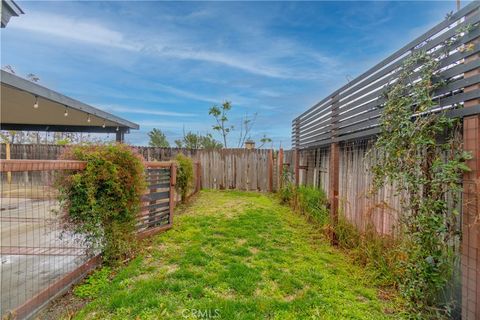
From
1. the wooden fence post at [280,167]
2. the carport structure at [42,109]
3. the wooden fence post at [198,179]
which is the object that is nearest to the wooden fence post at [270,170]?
the wooden fence post at [280,167]

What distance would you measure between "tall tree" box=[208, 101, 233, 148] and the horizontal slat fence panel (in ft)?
32.1

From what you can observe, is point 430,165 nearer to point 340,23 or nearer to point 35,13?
point 340,23

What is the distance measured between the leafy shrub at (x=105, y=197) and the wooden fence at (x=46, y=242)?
0.39ft

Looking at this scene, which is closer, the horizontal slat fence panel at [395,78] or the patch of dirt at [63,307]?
the horizontal slat fence panel at [395,78]

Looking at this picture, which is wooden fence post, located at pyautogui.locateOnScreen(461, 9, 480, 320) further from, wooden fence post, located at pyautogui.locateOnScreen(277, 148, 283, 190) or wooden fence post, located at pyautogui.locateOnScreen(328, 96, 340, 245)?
wooden fence post, located at pyautogui.locateOnScreen(277, 148, 283, 190)

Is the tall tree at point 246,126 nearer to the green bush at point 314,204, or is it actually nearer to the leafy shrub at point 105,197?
the green bush at point 314,204

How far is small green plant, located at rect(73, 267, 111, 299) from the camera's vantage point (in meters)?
2.53

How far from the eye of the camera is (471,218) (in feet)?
5.88

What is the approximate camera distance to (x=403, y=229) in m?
2.36

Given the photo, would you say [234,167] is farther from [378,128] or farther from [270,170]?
[378,128]

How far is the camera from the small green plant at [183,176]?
670 centimetres

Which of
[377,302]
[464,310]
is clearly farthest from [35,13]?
[464,310]

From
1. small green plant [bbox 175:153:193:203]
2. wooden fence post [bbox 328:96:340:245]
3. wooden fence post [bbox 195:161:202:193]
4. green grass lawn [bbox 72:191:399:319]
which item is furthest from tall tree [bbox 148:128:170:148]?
wooden fence post [bbox 328:96:340:245]

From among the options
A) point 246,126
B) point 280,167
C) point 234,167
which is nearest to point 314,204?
point 280,167
